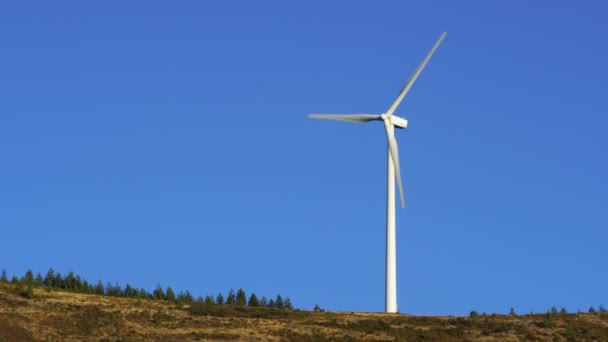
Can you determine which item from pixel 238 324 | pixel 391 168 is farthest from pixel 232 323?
pixel 391 168

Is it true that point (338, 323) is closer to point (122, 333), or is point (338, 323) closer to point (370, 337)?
point (370, 337)

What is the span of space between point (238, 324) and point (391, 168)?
868 inches

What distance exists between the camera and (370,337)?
122 meters

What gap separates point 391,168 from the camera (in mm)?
131750

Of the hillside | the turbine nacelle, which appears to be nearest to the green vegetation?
the hillside

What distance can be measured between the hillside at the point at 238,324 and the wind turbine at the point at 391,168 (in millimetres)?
3753

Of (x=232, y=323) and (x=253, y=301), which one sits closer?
(x=232, y=323)

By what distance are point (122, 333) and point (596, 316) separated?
48.8 metres

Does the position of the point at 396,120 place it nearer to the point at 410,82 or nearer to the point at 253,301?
the point at 410,82

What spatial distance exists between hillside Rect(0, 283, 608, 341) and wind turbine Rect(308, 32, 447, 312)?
3.75 metres

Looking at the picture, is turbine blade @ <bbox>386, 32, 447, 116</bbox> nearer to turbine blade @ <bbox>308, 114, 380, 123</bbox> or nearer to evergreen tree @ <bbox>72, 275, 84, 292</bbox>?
turbine blade @ <bbox>308, 114, 380, 123</bbox>

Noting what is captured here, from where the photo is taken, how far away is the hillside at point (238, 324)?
121125 millimetres

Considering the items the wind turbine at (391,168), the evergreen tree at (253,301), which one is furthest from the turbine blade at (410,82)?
the evergreen tree at (253,301)

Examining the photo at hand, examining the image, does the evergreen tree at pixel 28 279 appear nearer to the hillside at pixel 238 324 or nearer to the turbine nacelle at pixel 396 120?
the hillside at pixel 238 324
